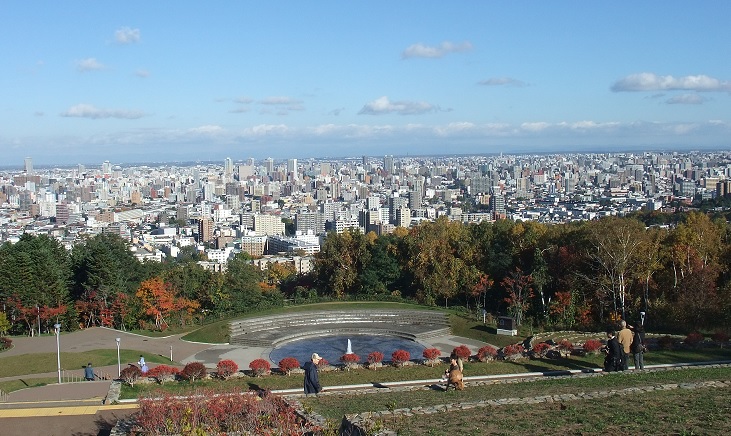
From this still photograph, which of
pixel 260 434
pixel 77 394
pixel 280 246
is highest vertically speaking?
pixel 260 434

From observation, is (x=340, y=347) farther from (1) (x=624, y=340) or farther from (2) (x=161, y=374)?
(1) (x=624, y=340)

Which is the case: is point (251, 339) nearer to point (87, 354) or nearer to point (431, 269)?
point (87, 354)

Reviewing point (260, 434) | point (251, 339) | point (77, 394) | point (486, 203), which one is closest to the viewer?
point (260, 434)

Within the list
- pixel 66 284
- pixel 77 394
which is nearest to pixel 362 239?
pixel 66 284

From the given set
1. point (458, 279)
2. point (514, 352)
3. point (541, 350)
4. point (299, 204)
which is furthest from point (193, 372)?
point (299, 204)

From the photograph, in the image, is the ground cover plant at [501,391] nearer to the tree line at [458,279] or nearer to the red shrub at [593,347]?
the red shrub at [593,347]

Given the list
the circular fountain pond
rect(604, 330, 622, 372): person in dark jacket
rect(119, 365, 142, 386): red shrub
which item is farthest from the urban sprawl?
rect(604, 330, 622, 372): person in dark jacket

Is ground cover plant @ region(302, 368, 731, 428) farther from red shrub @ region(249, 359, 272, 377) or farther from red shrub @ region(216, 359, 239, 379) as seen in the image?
red shrub @ region(216, 359, 239, 379)
